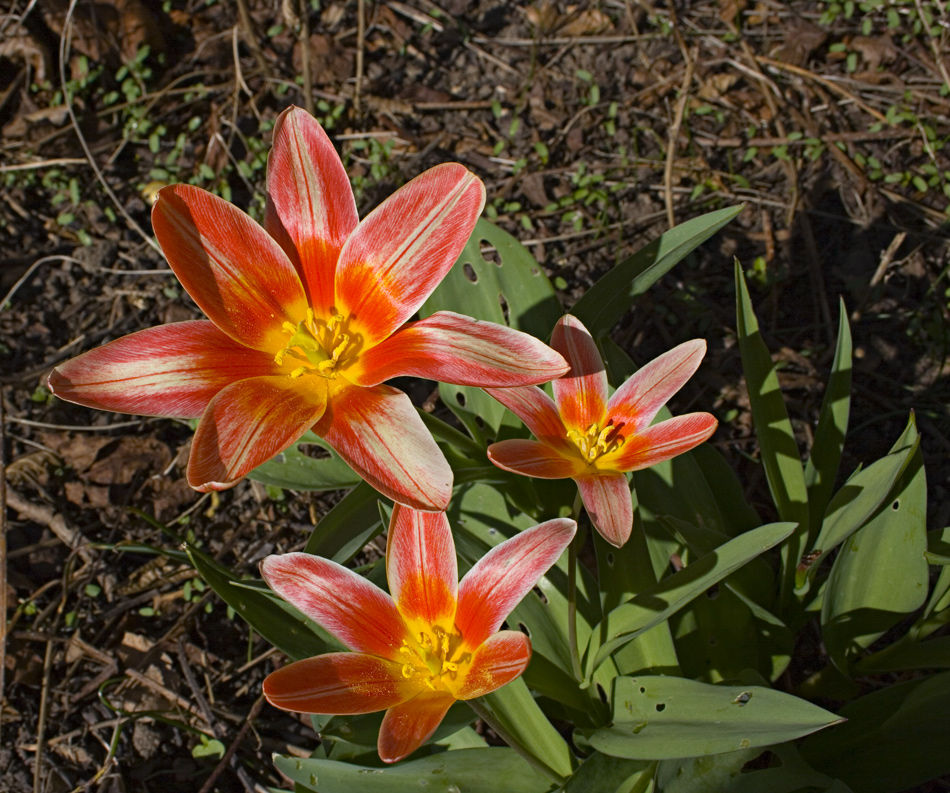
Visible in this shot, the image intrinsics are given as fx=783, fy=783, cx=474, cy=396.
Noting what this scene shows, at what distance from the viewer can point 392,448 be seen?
128 cm

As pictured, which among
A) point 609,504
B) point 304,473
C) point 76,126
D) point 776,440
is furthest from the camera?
point 76,126

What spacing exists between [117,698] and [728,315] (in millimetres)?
2376

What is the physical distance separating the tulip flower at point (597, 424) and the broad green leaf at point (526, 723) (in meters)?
0.44

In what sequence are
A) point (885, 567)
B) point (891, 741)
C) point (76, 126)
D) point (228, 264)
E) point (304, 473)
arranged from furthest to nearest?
point (76, 126) → point (304, 473) → point (885, 567) → point (891, 741) → point (228, 264)

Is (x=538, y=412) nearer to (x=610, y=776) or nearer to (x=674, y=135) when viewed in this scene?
(x=610, y=776)

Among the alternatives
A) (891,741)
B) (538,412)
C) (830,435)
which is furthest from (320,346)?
(891,741)

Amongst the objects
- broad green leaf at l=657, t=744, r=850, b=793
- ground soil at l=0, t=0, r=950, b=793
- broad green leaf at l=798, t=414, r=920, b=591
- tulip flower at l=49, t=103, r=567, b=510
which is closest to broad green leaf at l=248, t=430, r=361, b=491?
tulip flower at l=49, t=103, r=567, b=510

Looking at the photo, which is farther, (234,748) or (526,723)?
(234,748)

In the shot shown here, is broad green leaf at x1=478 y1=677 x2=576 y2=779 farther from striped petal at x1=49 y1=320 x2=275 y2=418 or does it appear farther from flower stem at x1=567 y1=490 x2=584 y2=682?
striped petal at x1=49 y1=320 x2=275 y2=418

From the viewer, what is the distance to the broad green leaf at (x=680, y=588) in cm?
137

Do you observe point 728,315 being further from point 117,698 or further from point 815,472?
point 117,698

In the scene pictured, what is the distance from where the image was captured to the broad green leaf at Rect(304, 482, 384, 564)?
169 centimetres

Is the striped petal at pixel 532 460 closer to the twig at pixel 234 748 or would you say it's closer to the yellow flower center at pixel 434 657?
the yellow flower center at pixel 434 657

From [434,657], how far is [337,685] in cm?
18
